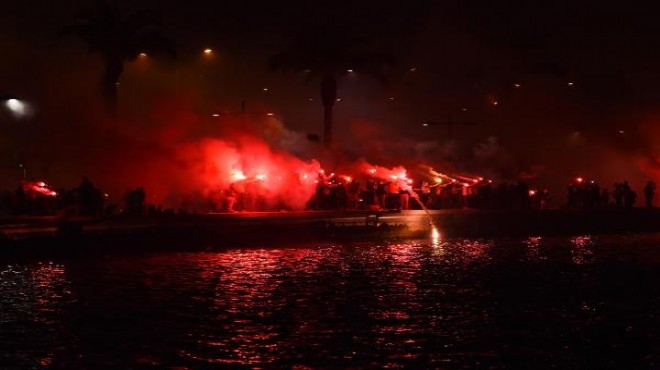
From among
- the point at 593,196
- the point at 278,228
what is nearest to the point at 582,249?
the point at 278,228

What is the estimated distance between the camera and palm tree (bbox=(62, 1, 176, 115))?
47594 mm

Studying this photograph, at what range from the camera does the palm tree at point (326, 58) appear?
5547cm

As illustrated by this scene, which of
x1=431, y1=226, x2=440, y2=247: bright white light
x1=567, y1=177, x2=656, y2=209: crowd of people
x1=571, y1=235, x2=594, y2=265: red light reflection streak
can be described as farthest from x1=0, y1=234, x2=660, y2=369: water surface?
x1=567, y1=177, x2=656, y2=209: crowd of people

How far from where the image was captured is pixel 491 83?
71.1m

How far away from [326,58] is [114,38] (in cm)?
1399

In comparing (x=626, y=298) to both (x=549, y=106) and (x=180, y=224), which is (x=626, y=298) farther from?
(x=549, y=106)

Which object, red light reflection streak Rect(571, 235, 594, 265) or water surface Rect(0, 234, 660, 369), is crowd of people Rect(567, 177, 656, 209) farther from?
water surface Rect(0, 234, 660, 369)

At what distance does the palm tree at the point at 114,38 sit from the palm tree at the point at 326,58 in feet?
31.9

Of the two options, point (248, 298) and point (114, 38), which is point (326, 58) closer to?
point (114, 38)

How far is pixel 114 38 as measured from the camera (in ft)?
156

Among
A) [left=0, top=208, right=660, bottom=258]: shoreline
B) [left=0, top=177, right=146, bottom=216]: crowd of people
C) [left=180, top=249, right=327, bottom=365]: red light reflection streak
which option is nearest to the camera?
[left=180, top=249, right=327, bottom=365]: red light reflection streak

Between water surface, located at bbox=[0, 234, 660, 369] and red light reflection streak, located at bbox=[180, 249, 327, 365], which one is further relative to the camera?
red light reflection streak, located at bbox=[180, 249, 327, 365]

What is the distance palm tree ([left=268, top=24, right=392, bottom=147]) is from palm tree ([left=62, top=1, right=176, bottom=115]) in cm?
971

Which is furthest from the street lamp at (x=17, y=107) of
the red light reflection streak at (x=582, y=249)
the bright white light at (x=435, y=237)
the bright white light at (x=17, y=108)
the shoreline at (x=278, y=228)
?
the red light reflection streak at (x=582, y=249)
